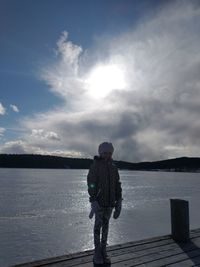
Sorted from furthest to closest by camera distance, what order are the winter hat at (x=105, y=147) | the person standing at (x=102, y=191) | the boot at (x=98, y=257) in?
the winter hat at (x=105, y=147), the person standing at (x=102, y=191), the boot at (x=98, y=257)

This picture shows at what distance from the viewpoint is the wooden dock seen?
14.9 feet

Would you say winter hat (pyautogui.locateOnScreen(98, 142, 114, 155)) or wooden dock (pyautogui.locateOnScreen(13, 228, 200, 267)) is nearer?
wooden dock (pyautogui.locateOnScreen(13, 228, 200, 267))

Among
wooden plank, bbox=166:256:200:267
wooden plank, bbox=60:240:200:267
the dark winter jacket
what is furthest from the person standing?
wooden plank, bbox=166:256:200:267

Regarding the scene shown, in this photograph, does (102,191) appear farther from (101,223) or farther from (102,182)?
(101,223)

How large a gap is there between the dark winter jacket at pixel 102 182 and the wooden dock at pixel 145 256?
0.79 meters

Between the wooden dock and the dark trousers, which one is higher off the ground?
the dark trousers

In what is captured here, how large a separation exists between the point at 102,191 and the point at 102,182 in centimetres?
12

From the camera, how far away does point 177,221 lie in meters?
6.10

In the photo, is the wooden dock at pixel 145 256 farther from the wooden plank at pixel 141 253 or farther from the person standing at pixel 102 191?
the person standing at pixel 102 191

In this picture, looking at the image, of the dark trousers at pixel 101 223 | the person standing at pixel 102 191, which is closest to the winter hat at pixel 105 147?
the person standing at pixel 102 191

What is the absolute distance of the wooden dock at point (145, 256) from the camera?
4.53 m

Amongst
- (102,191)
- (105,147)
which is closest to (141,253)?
(102,191)

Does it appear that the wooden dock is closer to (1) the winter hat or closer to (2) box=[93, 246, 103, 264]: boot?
(2) box=[93, 246, 103, 264]: boot

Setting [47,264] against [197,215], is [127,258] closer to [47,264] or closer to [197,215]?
[47,264]
